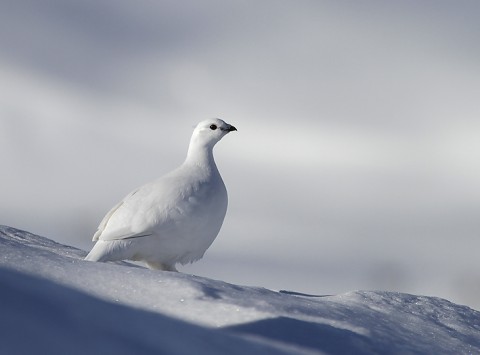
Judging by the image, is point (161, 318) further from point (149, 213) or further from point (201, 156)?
point (201, 156)

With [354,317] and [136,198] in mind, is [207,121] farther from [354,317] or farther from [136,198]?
[354,317]

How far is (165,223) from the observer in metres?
5.98

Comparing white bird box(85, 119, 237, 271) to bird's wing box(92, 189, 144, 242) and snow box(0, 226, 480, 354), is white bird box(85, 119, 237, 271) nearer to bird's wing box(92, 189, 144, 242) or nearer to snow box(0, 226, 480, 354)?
bird's wing box(92, 189, 144, 242)


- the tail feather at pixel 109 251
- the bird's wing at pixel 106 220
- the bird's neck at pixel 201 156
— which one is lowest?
the tail feather at pixel 109 251

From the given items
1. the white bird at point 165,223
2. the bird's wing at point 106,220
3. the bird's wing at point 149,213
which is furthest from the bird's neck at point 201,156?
the bird's wing at point 106,220

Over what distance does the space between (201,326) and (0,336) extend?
2.95 ft

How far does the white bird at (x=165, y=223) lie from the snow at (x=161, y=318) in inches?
59.8

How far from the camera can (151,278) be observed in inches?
167

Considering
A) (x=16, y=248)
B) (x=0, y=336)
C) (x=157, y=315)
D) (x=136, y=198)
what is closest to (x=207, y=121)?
(x=136, y=198)

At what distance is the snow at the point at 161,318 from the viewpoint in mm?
3592

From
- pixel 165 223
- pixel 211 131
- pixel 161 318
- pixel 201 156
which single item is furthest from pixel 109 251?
pixel 161 318

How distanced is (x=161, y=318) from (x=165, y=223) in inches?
84.4

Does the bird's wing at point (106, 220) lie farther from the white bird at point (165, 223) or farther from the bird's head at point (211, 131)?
the bird's head at point (211, 131)

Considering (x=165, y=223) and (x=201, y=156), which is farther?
(x=201, y=156)
